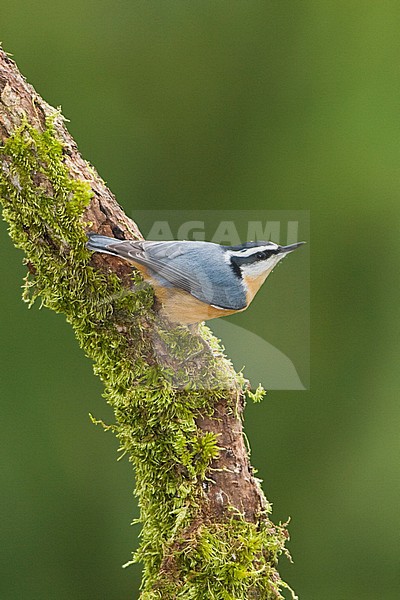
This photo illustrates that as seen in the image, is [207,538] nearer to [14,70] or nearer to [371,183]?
[14,70]

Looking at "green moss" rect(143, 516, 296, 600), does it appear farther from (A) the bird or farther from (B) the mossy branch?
(A) the bird

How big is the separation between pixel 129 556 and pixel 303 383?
898 millimetres

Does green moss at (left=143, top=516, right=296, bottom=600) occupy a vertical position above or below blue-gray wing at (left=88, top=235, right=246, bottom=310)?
below

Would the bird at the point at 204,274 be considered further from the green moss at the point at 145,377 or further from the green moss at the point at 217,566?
the green moss at the point at 217,566

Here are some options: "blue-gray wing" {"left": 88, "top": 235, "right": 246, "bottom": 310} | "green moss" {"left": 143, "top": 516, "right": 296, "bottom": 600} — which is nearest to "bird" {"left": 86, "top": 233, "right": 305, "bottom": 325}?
A: "blue-gray wing" {"left": 88, "top": 235, "right": 246, "bottom": 310}

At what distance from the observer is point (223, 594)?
174 cm

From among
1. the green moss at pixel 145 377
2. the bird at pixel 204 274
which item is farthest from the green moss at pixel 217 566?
the bird at pixel 204 274

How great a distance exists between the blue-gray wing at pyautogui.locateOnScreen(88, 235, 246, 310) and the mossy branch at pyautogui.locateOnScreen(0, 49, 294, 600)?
0.19ft

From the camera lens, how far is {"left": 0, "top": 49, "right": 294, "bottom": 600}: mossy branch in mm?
1760

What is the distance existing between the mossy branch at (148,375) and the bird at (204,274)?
0.04 m

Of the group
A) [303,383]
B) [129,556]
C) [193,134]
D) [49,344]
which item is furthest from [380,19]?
[129,556]

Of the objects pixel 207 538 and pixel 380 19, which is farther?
pixel 380 19

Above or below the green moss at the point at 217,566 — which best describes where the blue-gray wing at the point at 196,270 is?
above

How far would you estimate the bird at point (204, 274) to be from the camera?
1783 mm
